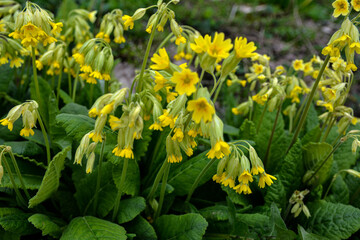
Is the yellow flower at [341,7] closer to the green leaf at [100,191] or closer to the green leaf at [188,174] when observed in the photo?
the green leaf at [188,174]

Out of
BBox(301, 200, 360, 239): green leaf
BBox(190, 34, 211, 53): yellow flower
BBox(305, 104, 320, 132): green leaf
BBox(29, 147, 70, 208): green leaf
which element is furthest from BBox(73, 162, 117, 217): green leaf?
BBox(305, 104, 320, 132): green leaf

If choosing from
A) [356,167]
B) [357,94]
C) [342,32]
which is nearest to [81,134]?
[342,32]

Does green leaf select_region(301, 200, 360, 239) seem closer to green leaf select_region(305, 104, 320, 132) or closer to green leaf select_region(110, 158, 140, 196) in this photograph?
green leaf select_region(305, 104, 320, 132)

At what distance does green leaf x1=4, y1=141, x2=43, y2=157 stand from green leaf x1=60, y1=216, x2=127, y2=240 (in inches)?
23.8

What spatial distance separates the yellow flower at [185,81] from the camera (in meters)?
1.47

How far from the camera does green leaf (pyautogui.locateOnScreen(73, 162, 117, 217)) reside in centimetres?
240

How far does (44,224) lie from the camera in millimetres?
2100

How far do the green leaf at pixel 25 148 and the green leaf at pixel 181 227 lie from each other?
98 centimetres

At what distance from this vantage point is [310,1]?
6145 millimetres

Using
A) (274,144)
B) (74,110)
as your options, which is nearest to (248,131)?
(274,144)

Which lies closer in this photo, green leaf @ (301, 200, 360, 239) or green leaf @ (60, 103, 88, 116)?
green leaf @ (301, 200, 360, 239)

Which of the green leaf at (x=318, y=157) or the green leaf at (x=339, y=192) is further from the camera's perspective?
the green leaf at (x=339, y=192)

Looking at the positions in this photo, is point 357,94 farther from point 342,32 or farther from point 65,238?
point 65,238

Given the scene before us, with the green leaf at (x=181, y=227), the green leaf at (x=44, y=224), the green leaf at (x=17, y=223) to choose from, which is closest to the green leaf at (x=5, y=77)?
the green leaf at (x=17, y=223)
